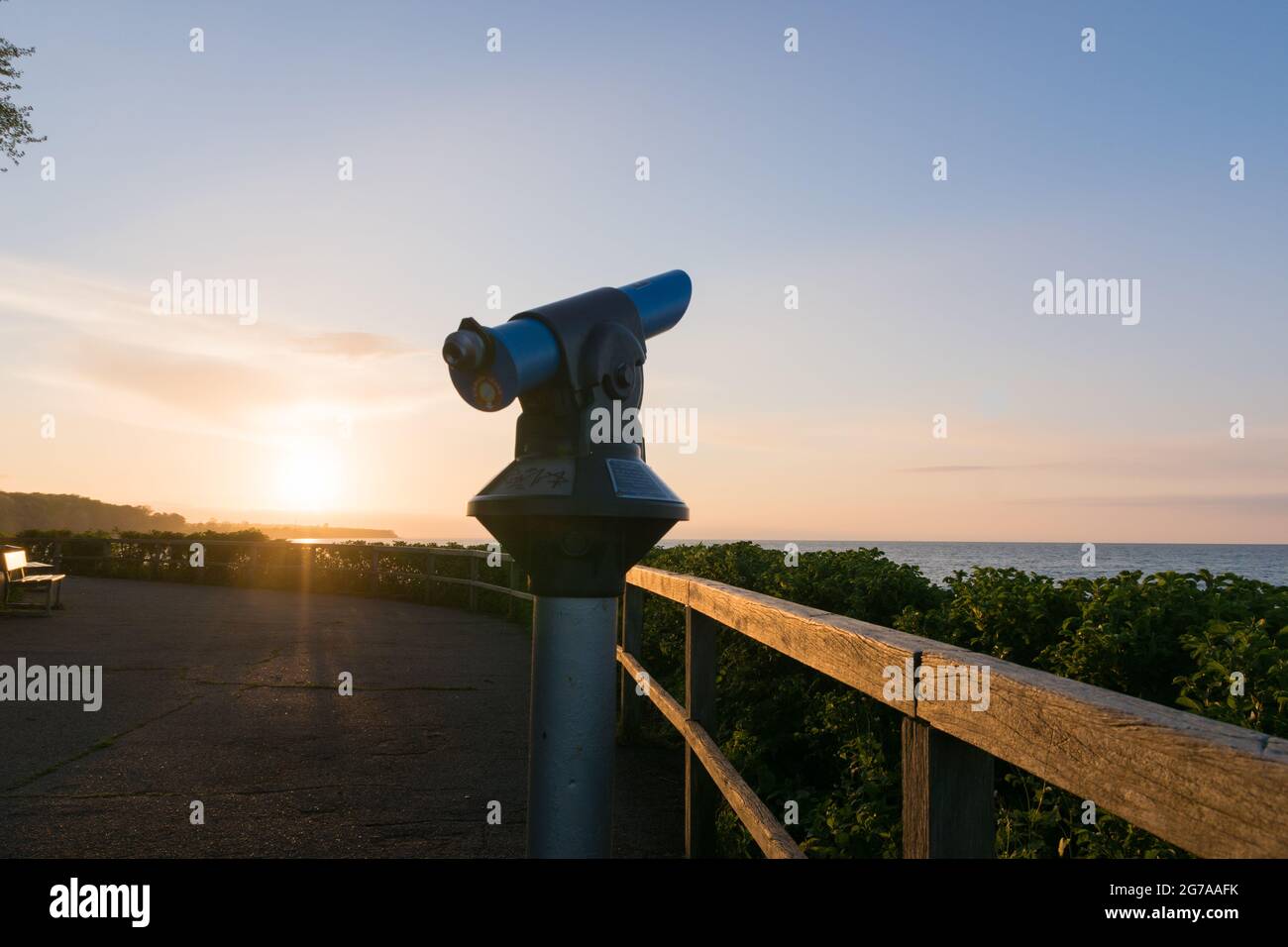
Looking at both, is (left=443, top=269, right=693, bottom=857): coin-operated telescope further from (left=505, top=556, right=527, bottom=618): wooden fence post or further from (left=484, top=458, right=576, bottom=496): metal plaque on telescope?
(left=505, top=556, right=527, bottom=618): wooden fence post

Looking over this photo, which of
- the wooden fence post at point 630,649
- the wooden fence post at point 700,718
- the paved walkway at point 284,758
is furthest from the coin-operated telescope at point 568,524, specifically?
the wooden fence post at point 630,649

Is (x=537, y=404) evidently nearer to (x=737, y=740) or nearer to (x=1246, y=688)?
(x=1246, y=688)

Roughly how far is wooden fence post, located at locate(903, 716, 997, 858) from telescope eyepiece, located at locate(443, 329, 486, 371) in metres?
0.99

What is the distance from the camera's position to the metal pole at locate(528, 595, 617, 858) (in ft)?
A: 5.70

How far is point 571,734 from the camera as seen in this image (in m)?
1.74

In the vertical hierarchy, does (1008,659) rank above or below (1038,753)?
below

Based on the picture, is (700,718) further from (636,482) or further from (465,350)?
(465,350)

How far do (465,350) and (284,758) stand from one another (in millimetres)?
4456

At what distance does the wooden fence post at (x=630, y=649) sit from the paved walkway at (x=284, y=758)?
0.54ft

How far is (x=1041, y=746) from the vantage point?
1.25 m

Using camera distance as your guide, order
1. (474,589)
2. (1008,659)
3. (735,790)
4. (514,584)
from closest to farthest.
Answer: (735,790) → (1008,659) → (514,584) → (474,589)

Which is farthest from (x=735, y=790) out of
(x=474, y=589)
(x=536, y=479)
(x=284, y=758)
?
(x=474, y=589)

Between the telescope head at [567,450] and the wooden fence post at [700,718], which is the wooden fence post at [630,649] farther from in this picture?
the telescope head at [567,450]

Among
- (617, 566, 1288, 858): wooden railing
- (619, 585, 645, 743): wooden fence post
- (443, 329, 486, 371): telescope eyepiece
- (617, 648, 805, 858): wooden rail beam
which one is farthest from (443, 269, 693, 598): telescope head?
(619, 585, 645, 743): wooden fence post
